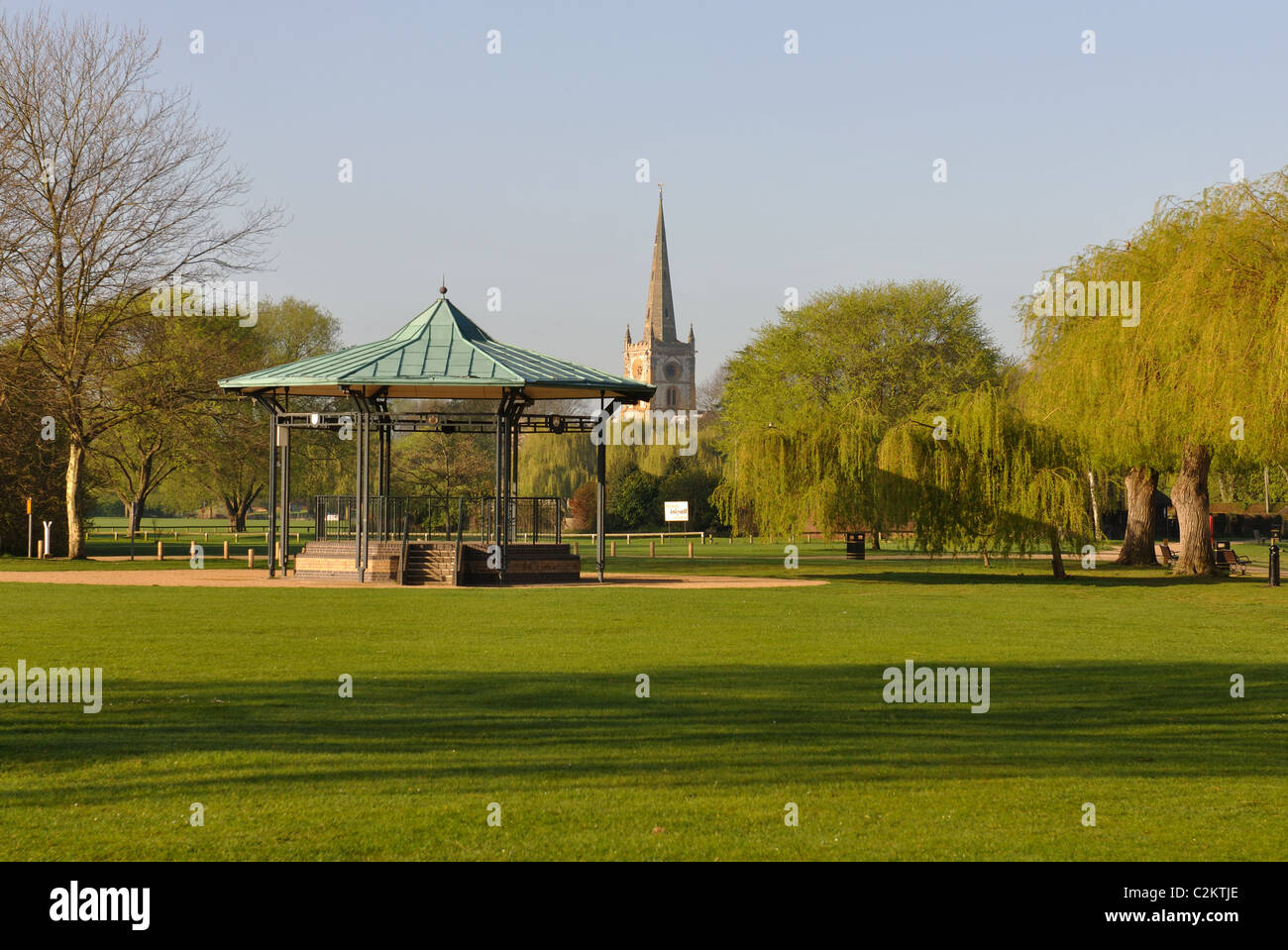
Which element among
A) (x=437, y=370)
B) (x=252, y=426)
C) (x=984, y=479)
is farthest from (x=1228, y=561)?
(x=252, y=426)

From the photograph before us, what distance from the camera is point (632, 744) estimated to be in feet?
32.9

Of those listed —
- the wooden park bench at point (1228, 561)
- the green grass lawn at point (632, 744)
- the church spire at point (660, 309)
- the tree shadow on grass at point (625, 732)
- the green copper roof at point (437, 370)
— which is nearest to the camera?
the green grass lawn at point (632, 744)

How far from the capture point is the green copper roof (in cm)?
3095

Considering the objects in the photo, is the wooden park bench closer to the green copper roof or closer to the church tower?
the green copper roof

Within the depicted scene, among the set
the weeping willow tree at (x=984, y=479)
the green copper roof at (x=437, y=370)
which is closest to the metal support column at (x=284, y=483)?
the green copper roof at (x=437, y=370)

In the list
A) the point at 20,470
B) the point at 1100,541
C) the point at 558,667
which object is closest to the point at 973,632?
the point at 558,667

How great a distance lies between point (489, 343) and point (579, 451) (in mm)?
53288

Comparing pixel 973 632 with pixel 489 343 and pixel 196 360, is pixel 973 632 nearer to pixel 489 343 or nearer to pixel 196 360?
pixel 489 343

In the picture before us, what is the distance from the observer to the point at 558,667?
1480 cm

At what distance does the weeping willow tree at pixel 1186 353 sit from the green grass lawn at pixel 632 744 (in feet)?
26.7

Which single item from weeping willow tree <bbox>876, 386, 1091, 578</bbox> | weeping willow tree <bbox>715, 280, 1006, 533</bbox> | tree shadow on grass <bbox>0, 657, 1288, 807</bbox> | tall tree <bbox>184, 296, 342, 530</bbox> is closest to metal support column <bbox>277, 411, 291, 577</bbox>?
tall tree <bbox>184, 296, 342, 530</bbox>

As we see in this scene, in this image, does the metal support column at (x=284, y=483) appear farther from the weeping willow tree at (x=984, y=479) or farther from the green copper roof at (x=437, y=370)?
the weeping willow tree at (x=984, y=479)

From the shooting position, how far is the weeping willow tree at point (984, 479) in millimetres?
34375

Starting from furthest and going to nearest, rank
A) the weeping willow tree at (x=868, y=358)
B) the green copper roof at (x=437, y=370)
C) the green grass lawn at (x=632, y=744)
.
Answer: the weeping willow tree at (x=868, y=358), the green copper roof at (x=437, y=370), the green grass lawn at (x=632, y=744)
